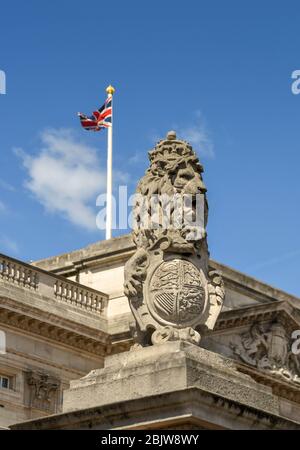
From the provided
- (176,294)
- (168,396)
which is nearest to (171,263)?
(176,294)

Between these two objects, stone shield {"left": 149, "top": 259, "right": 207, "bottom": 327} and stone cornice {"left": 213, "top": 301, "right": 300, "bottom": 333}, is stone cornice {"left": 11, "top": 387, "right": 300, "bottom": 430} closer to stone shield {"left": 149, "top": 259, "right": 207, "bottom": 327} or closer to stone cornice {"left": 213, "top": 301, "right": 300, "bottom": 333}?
stone shield {"left": 149, "top": 259, "right": 207, "bottom": 327}

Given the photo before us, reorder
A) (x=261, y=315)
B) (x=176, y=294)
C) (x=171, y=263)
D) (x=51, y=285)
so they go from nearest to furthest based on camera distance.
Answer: (x=176, y=294) < (x=171, y=263) < (x=51, y=285) < (x=261, y=315)

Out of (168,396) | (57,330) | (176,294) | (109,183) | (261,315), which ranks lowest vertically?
(168,396)

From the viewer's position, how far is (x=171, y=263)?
46.0 feet

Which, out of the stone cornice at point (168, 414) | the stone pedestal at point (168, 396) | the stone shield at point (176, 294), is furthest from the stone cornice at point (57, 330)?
the stone cornice at point (168, 414)

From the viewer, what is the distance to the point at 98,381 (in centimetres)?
1369

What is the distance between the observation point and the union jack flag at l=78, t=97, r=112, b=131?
1973 inches

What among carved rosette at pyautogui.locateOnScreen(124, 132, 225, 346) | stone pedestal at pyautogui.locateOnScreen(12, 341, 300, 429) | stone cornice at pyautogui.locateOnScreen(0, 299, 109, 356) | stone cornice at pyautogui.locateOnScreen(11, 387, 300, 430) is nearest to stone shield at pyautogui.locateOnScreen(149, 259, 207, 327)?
carved rosette at pyautogui.locateOnScreen(124, 132, 225, 346)

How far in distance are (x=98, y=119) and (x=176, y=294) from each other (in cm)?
3711

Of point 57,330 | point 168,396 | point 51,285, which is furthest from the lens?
point 51,285

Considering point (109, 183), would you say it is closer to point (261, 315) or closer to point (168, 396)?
point (261, 315)

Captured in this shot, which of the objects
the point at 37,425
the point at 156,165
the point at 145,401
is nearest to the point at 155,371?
the point at 145,401
